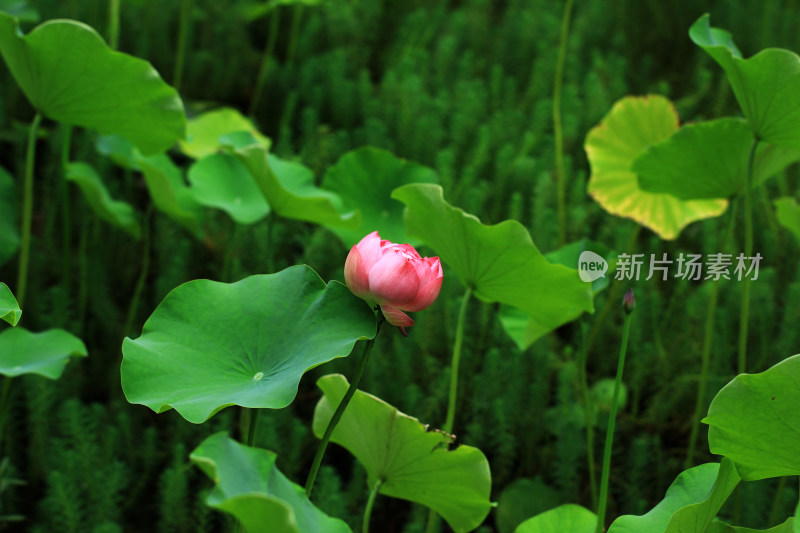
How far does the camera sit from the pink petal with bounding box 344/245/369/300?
725 millimetres

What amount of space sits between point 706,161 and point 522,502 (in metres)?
0.58

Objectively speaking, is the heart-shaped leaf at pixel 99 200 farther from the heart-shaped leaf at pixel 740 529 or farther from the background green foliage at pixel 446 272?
the heart-shaped leaf at pixel 740 529

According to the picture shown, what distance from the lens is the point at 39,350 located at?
108cm

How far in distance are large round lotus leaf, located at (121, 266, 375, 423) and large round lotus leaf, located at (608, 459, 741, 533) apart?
0.31 m

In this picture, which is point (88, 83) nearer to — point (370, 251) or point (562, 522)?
point (370, 251)

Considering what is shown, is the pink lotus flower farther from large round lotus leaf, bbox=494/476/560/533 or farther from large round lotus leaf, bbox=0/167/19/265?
large round lotus leaf, bbox=0/167/19/265

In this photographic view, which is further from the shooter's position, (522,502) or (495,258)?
(522,502)

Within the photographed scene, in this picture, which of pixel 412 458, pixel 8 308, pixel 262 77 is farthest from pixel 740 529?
pixel 262 77

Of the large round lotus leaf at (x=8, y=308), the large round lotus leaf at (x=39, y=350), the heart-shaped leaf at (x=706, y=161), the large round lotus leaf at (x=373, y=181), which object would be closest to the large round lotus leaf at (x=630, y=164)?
the heart-shaped leaf at (x=706, y=161)

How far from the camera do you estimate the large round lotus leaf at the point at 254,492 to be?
54 centimetres

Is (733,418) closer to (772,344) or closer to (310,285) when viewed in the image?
(310,285)

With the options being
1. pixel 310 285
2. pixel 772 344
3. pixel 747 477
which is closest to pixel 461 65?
pixel 772 344

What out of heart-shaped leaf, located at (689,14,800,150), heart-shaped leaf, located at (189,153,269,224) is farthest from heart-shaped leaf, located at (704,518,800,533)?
heart-shaped leaf, located at (189,153,269,224)

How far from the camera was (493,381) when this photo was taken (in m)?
1.28
